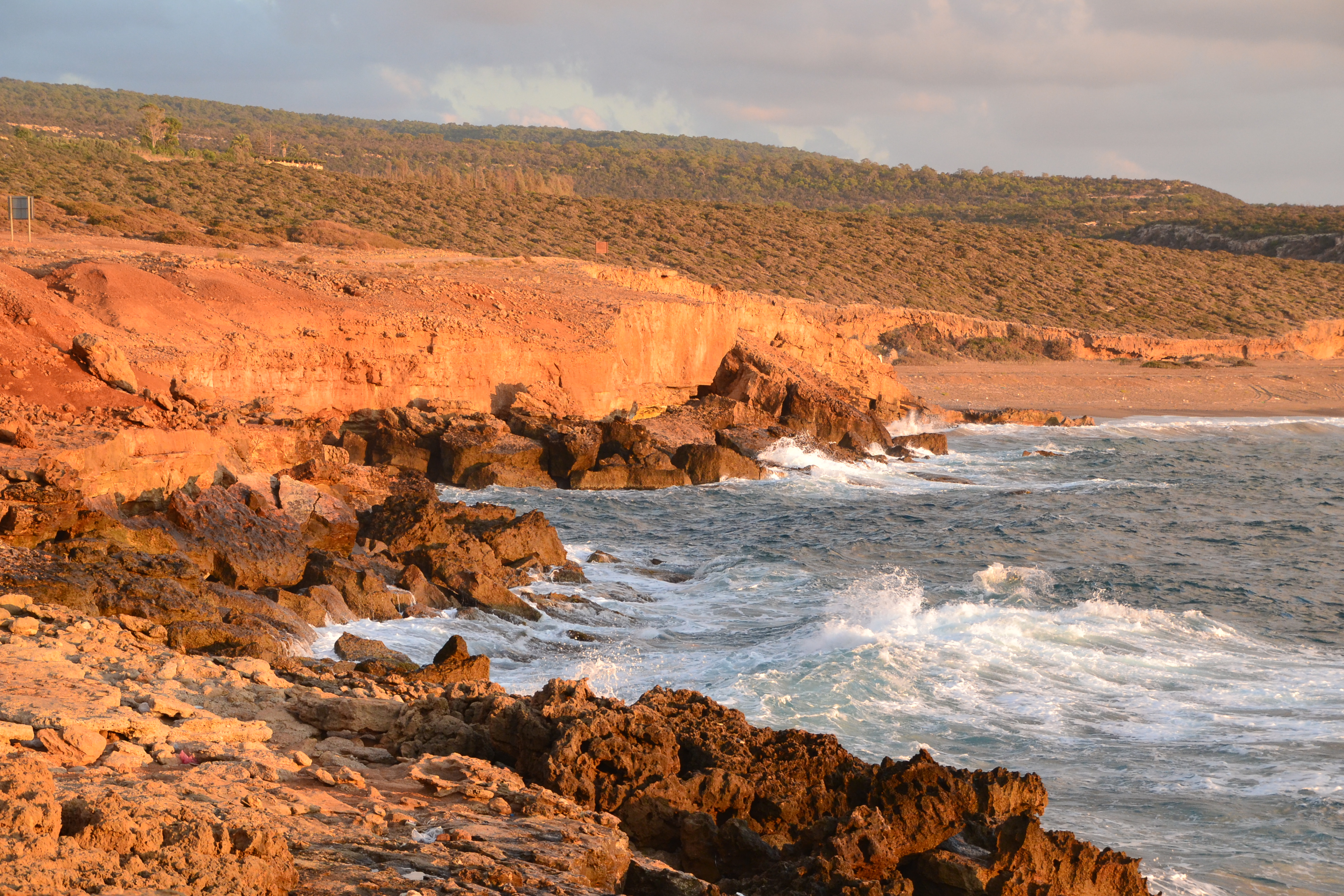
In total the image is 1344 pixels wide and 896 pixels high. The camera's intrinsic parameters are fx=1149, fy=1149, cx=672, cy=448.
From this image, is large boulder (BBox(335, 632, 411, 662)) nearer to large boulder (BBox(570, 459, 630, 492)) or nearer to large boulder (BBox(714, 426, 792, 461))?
large boulder (BBox(570, 459, 630, 492))

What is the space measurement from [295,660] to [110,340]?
1023cm

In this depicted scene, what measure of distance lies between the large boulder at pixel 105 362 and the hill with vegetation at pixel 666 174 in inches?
1666

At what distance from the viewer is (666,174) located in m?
96.9

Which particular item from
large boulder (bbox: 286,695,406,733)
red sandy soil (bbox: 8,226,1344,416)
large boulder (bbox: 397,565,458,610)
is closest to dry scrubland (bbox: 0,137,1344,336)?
red sandy soil (bbox: 8,226,1344,416)

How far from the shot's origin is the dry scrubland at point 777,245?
44406mm

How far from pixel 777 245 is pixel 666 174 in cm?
4593

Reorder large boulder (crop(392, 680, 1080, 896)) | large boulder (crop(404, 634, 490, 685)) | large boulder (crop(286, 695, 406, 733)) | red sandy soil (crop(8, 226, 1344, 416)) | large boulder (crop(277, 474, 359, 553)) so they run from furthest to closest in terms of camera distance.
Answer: red sandy soil (crop(8, 226, 1344, 416)) → large boulder (crop(277, 474, 359, 553)) → large boulder (crop(404, 634, 490, 685)) → large boulder (crop(286, 695, 406, 733)) → large boulder (crop(392, 680, 1080, 896))

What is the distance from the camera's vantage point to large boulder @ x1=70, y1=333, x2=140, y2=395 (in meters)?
16.5

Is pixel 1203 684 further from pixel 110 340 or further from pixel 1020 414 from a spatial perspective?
pixel 1020 414

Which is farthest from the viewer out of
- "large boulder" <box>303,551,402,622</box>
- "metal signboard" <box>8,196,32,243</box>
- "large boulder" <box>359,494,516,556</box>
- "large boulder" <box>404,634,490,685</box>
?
"metal signboard" <box>8,196,32,243</box>

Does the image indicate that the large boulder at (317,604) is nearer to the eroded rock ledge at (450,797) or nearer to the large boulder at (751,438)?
the eroded rock ledge at (450,797)

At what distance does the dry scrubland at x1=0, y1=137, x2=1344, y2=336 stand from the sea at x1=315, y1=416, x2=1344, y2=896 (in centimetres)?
2400

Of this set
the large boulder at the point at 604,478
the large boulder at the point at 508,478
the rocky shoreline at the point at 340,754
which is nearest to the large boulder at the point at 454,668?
the rocky shoreline at the point at 340,754

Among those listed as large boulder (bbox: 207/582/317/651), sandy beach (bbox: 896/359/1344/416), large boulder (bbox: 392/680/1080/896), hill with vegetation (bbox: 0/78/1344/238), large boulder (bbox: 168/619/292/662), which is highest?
hill with vegetation (bbox: 0/78/1344/238)
